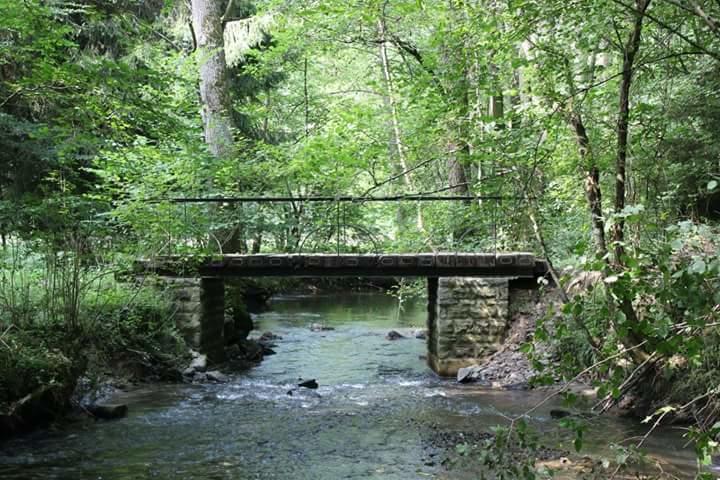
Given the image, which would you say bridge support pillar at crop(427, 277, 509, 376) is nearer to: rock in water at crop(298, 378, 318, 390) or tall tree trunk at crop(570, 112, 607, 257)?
rock in water at crop(298, 378, 318, 390)

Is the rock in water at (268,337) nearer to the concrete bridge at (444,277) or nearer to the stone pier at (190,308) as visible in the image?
the stone pier at (190,308)

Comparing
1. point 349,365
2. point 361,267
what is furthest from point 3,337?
point 349,365

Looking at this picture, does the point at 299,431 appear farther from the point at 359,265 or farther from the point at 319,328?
the point at 319,328

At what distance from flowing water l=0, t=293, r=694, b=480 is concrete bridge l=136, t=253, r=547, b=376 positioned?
78 cm

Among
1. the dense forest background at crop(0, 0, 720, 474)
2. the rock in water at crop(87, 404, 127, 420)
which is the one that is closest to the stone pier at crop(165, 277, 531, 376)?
the dense forest background at crop(0, 0, 720, 474)

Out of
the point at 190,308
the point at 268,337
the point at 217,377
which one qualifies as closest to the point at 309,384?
the point at 217,377

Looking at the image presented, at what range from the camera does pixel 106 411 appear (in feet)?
23.7

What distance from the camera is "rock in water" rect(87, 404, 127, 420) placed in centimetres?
721

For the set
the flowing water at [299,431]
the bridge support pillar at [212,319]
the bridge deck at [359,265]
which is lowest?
the flowing water at [299,431]

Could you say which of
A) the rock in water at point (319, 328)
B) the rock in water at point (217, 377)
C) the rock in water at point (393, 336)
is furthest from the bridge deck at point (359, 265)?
the rock in water at point (319, 328)

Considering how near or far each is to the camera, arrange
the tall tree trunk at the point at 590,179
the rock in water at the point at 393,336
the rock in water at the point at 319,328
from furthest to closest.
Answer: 1. the rock in water at the point at 319,328
2. the rock in water at the point at 393,336
3. the tall tree trunk at the point at 590,179

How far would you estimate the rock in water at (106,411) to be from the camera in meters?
7.21

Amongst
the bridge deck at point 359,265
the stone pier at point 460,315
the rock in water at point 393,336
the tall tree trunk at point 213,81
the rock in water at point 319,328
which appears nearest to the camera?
the bridge deck at point 359,265

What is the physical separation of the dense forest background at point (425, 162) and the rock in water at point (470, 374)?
1.14m
